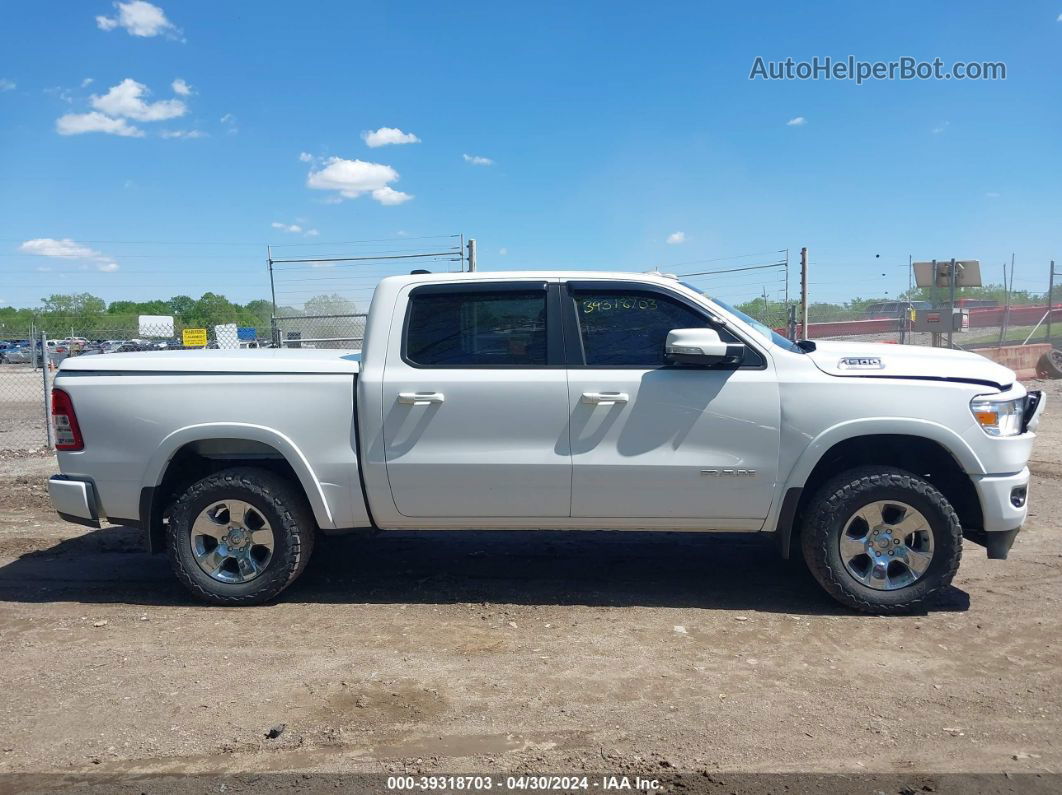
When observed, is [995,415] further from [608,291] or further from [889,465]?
[608,291]

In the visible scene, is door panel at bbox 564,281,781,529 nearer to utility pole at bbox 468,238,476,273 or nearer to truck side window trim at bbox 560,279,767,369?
truck side window trim at bbox 560,279,767,369

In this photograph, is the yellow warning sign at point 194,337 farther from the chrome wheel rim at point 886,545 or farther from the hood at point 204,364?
the chrome wheel rim at point 886,545

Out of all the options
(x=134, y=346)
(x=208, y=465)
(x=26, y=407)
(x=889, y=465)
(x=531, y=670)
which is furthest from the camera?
(x=134, y=346)

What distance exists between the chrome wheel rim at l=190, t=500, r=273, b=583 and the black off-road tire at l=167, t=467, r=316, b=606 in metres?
0.03

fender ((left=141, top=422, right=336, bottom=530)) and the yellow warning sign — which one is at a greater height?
the yellow warning sign

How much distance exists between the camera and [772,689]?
151 inches

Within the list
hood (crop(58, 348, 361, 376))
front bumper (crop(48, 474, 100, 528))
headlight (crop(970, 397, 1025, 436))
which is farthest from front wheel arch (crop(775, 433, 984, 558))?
front bumper (crop(48, 474, 100, 528))

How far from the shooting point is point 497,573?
5.62 meters

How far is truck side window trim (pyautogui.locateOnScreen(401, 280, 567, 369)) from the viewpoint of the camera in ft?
15.8

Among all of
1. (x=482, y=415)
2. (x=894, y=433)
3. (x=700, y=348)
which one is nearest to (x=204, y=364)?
(x=482, y=415)

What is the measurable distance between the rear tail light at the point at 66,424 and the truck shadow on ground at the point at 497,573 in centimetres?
101

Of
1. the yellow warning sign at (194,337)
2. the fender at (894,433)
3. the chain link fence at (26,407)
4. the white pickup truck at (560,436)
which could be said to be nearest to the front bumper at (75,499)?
the white pickup truck at (560,436)

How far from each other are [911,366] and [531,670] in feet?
8.72

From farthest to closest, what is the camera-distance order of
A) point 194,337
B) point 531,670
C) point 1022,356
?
point 1022,356 → point 194,337 → point 531,670
